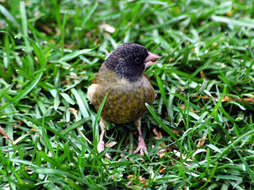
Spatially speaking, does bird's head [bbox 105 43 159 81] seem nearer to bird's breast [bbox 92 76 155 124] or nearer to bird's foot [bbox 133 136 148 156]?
bird's breast [bbox 92 76 155 124]

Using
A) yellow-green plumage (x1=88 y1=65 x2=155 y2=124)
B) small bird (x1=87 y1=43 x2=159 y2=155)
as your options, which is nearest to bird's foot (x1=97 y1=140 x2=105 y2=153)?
small bird (x1=87 y1=43 x2=159 y2=155)

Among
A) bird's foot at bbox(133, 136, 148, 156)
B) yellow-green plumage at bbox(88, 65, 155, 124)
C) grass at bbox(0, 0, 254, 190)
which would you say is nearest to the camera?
grass at bbox(0, 0, 254, 190)

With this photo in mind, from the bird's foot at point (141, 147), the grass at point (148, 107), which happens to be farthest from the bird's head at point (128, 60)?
the bird's foot at point (141, 147)

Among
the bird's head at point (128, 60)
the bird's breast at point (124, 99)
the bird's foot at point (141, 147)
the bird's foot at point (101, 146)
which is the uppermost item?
the bird's head at point (128, 60)

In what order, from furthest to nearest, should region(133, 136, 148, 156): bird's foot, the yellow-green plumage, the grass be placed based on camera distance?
region(133, 136, 148, 156): bird's foot, the yellow-green plumage, the grass

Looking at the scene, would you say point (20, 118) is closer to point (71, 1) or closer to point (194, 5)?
point (71, 1)

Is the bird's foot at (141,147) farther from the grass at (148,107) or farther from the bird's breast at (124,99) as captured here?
the bird's breast at (124,99)

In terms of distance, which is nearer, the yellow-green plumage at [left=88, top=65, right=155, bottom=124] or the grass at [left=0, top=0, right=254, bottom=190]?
the grass at [left=0, top=0, right=254, bottom=190]

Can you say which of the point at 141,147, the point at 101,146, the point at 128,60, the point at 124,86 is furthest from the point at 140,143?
the point at 128,60
